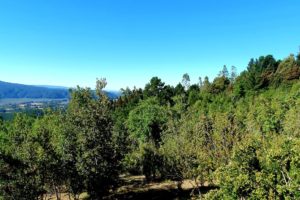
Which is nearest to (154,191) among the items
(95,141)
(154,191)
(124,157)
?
(154,191)

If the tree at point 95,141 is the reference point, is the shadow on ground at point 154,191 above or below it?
below

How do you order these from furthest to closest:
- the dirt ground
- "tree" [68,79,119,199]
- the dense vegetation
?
the dirt ground → "tree" [68,79,119,199] → the dense vegetation

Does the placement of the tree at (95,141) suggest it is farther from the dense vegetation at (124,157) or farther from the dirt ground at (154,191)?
the dirt ground at (154,191)

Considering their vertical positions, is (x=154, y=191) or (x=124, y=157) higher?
(x=124, y=157)

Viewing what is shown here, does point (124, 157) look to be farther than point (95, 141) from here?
Yes

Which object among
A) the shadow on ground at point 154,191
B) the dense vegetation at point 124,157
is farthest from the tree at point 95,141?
the shadow on ground at point 154,191

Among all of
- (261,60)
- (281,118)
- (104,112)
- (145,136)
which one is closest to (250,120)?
(281,118)

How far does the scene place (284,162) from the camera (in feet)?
57.3

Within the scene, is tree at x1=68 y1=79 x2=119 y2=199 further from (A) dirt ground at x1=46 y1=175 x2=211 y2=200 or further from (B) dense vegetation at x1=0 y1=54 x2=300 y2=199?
(A) dirt ground at x1=46 y1=175 x2=211 y2=200

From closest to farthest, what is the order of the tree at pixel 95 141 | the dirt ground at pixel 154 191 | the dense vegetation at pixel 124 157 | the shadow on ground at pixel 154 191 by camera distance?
1. the dense vegetation at pixel 124 157
2. the tree at pixel 95 141
3. the shadow on ground at pixel 154 191
4. the dirt ground at pixel 154 191

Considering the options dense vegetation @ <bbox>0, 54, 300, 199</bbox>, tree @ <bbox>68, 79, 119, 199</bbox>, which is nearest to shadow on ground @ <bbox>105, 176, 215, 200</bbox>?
dense vegetation @ <bbox>0, 54, 300, 199</bbox>

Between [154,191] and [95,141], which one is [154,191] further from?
[95,141]

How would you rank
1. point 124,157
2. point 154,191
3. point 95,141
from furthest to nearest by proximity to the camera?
point 154,191, point 124,157, point 95,141

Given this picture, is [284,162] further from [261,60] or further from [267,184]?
[261,60]
